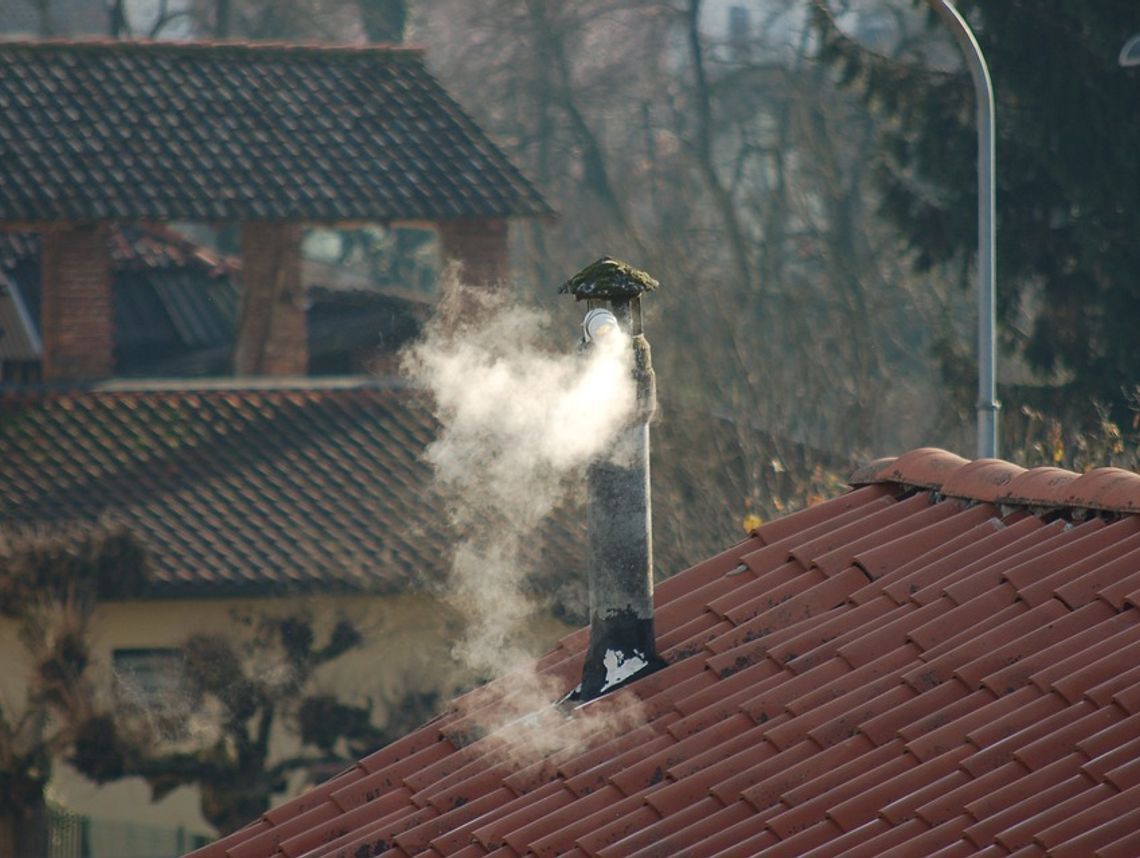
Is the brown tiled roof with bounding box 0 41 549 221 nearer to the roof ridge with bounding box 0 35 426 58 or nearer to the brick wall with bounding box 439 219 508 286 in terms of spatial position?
the roof ridge with bounding box 0 35 426 58

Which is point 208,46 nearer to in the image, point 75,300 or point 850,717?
point 75,300

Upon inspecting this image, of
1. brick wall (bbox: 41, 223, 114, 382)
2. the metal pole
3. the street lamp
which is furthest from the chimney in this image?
brick wall (bbox: 41, 223, 114, 382)

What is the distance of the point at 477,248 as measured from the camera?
2506cm

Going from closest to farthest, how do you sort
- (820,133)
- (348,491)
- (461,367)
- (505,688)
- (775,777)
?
(775,777) < (505,688) < (461,367) < (348,491) < (820,133)

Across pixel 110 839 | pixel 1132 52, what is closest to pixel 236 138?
pixel 110 839

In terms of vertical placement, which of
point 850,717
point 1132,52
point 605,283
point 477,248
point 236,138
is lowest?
point 477,248

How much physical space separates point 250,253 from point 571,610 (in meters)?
6.85

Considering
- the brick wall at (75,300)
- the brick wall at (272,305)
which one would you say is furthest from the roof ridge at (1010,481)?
the brick wall at (272,305)

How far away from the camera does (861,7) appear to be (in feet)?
127

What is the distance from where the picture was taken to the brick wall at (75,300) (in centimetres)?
2412

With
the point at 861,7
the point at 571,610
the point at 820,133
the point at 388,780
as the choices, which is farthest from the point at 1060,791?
the point at 861,7

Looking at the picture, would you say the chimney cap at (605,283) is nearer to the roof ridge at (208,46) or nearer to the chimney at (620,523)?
the chimney at (620,523)

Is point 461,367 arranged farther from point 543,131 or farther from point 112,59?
point 543,131

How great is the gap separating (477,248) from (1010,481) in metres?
17.4
